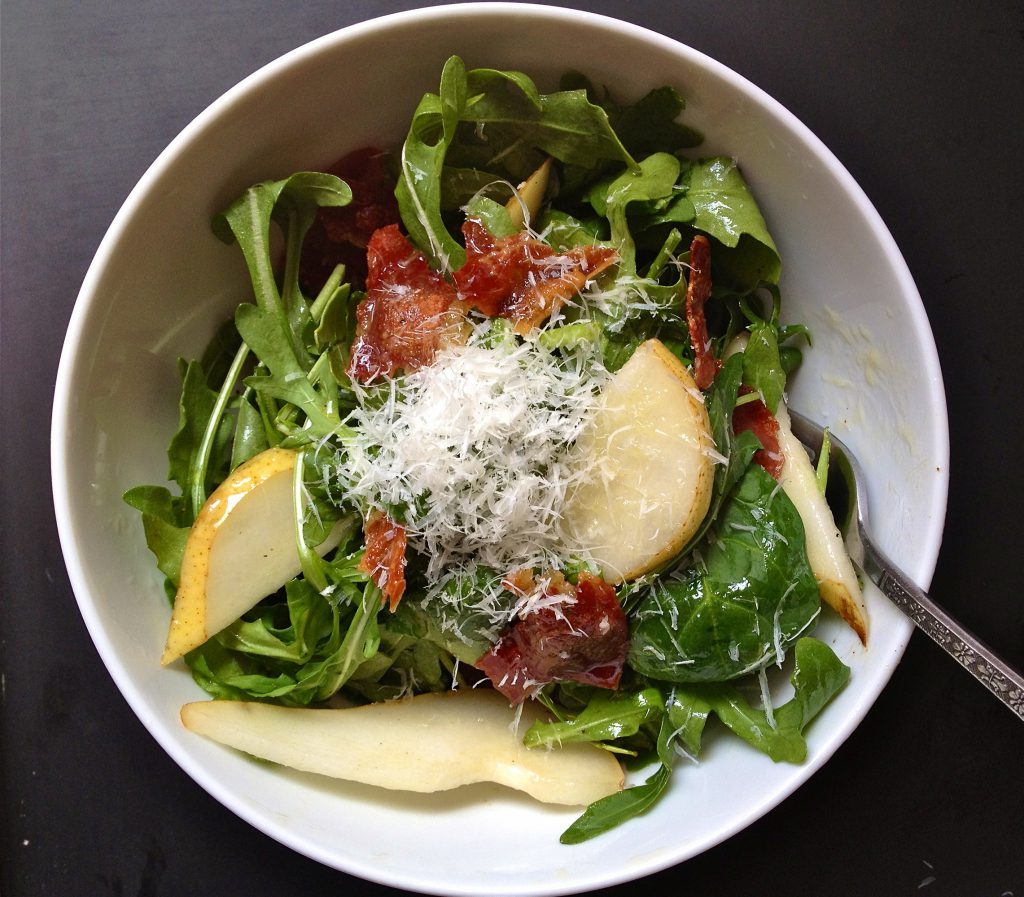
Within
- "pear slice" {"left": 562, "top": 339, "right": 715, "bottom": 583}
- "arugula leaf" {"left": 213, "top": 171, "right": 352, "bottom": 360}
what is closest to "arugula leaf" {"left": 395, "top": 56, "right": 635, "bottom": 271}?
"arugula leaf" {"left": 213, "top": 171, "right": 352, "bottom": 360}

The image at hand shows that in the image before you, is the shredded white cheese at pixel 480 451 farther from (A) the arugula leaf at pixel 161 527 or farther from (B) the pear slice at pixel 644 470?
(A) the arugula leaf at pixel 161 527

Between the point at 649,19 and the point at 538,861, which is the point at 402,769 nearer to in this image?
the point at 538,861

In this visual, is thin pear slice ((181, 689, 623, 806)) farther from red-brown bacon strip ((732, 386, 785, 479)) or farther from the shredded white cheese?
red-brown bacon strip ((732, 386, 785, 479))

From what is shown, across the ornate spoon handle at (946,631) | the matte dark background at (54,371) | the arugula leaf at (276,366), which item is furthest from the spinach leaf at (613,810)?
the arugula leaf at (276,366)

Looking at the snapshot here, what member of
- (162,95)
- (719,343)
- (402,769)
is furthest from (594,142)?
(402,769)

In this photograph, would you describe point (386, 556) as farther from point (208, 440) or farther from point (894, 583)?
point (894, 583)

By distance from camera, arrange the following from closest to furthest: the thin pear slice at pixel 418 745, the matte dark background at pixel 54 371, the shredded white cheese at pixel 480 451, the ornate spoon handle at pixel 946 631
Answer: the ornate spoon handle at pixel 946 631 → the shredded white cheese at pixel 480 451 → the thin pear slice at pixel 418 745 → the matte dark background at pixel 54 371
